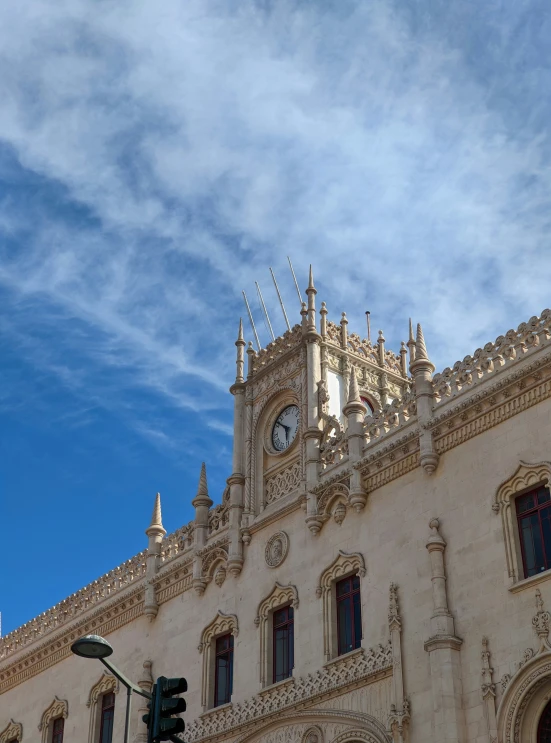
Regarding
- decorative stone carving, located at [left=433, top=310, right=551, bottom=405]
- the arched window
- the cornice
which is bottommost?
the arched window

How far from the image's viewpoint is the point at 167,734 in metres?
13.8

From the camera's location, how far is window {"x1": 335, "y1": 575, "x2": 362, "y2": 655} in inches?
945

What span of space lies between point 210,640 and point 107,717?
548cm

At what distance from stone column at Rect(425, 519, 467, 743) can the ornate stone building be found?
36 millimetres

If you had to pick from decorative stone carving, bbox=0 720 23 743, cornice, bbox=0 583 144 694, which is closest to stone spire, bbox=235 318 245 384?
cornice, bbox=0 583 144 694

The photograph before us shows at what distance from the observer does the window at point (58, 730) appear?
3328cm

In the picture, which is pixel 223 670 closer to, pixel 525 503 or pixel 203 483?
pixel 203 483

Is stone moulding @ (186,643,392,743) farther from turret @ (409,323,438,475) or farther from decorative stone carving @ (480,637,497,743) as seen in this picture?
turret @ (409,323,438,475)

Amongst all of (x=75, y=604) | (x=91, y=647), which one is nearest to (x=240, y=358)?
(x=75, y=604)

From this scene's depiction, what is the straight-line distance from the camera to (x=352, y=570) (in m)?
24.5

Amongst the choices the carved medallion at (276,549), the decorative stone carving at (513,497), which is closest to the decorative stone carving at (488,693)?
the decorative stone carving at (513,497)

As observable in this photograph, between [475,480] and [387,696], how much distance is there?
15.5 feet

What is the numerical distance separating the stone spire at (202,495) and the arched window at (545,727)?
1314 centimetres

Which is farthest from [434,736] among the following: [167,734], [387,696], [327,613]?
[167,734]
